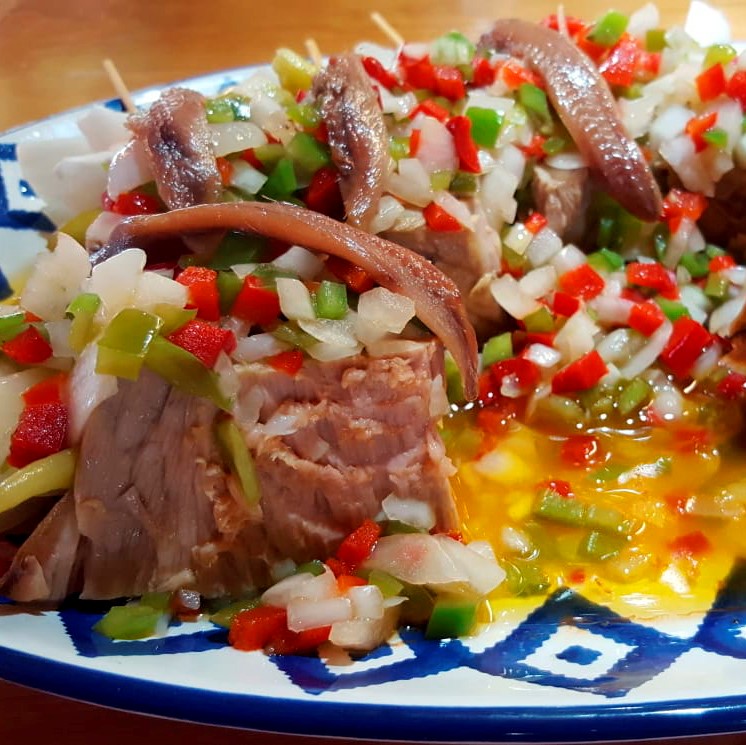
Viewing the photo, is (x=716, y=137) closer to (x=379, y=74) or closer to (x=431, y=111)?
(x=431, y=111)

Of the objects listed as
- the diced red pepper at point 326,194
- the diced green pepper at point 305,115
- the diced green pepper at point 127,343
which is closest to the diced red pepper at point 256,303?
the diced green pepper at point 127,343

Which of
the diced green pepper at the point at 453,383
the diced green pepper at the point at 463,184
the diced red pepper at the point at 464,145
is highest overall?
the diced red pepper at the point at 464,145

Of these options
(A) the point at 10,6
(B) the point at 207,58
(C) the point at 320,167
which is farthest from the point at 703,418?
(A) the point at 10,6

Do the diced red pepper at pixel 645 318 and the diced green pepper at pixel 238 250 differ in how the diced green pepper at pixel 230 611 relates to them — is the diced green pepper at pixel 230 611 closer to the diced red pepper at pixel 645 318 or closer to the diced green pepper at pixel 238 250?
the diced green pepper at pixel 238 250

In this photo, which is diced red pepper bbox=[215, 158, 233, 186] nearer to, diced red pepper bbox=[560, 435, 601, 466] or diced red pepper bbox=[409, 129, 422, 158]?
diced red pepper bbox=[409, 129, 422, 158]

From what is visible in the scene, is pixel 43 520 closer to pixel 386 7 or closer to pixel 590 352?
pixel 590 352
